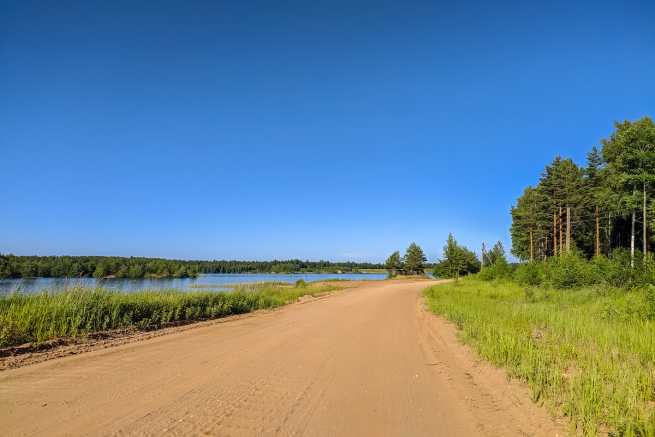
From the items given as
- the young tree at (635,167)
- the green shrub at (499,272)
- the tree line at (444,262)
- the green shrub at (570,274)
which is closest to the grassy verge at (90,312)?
the green shrub at (570,274)

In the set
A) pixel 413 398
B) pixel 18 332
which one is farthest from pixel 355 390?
pixel 18 332

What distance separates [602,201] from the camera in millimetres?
40938

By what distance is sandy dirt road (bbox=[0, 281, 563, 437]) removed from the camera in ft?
13.9

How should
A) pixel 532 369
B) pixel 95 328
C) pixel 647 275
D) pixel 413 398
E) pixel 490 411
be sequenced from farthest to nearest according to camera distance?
1. pixel 647 275
2. pixel 95 328
3. pixel 532 369
4. pixel 413 398
5. pixel 490 411

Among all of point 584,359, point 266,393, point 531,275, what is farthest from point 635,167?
point 266,393

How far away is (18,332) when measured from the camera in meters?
8.42

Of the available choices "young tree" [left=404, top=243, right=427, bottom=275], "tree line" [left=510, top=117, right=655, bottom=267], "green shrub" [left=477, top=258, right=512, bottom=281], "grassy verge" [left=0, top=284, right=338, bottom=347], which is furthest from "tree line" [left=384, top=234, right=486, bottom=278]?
"grassy verge" [left=0, top=284, right=338, bottom=347]

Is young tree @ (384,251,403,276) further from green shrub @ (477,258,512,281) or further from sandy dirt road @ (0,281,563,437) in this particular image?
sandy dirt road @ (0,281,563,437)

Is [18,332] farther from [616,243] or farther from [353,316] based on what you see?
[616,243]

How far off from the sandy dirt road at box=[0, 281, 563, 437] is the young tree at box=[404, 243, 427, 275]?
8534cm

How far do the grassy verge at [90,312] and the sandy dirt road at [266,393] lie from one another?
211 centimetres

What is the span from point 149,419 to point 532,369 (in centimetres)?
572

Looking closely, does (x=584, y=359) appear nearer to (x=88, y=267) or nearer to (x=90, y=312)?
(x=90, y=312)

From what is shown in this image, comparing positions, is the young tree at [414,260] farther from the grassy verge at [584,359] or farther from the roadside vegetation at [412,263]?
the grassy verge at [584,359]
